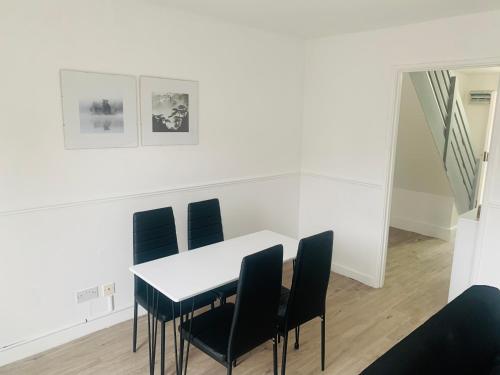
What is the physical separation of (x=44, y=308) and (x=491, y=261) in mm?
3418

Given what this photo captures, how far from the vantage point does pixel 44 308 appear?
2686 mm

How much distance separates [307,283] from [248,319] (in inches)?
18.5

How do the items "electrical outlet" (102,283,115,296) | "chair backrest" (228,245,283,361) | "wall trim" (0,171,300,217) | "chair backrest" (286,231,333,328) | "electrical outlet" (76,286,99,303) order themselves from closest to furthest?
"chair backrest" (228,245,283,361) → "chair backrest" (286,231,333,328) → "wall trim" (0,171,300,217) → "electrical outlet" (76,286,99,303) → "electrical outlet" (102,283,115,296)

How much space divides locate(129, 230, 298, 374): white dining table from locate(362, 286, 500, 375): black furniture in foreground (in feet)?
3.48

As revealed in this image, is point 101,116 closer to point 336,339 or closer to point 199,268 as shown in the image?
point 199,268

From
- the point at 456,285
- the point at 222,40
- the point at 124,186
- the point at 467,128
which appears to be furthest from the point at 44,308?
the point at 467,128

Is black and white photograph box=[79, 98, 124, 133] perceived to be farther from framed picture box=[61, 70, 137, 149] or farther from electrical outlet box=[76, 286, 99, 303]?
electrical outlet box=[76, 286, 99, 303]

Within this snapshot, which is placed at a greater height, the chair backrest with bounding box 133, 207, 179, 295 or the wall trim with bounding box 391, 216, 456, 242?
the chair backrest with bounding box 133, 207, 179, 295

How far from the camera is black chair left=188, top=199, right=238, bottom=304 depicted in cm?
301

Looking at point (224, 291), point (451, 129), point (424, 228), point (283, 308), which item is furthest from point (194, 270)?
point (424, 228)

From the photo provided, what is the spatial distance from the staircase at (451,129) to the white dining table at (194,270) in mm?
2651

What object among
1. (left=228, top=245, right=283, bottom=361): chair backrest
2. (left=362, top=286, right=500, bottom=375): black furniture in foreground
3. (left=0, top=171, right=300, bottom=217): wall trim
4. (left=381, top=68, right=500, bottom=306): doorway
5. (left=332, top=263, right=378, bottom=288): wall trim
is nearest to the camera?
(left=362, top=286, right=500, bottom=375): black furniture in foreground

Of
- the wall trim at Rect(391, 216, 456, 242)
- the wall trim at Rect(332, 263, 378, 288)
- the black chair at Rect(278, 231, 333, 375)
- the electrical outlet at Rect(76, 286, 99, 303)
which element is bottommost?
the wall trim at Rect(332, 263, 378, 288)

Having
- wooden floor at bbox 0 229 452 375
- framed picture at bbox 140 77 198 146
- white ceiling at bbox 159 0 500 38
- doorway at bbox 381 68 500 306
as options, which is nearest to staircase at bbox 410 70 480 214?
doorway at bbox 381 68 500 306
